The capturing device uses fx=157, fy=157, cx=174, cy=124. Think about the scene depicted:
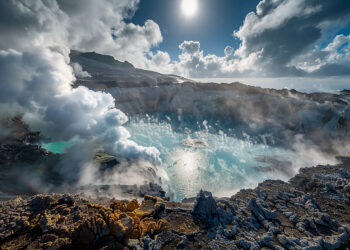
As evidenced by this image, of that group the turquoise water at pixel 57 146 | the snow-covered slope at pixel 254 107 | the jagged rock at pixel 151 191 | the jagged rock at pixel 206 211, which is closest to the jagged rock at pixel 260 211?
the jagged rock at pixel 206 211

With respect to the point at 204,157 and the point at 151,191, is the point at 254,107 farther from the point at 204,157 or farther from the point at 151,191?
the point at 151,191

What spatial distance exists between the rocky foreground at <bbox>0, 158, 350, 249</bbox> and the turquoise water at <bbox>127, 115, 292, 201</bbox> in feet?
46.7

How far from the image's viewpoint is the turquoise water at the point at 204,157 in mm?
29062

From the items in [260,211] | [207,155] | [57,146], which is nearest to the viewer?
[260,211]

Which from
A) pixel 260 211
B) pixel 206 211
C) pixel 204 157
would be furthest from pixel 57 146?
pixel 260 211

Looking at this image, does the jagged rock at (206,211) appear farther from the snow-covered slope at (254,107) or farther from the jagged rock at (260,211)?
the snow-covered slope at (254,107)

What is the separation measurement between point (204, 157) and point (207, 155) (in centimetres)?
150

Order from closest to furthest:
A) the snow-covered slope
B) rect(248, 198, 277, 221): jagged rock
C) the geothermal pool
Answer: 1. rect(248, 198, 277, 221): jagged rock
2. the geothermal pool
3. the snow-covered slope

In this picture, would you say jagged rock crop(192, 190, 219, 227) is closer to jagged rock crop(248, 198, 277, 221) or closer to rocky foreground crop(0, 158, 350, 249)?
rocky foreground crop(0, 158, 350, 249)

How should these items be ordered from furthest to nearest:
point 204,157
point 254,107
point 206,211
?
point 254,107 → point 204,157 → point 206,211

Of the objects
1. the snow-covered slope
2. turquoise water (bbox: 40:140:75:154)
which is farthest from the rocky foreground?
the snow-covered slope

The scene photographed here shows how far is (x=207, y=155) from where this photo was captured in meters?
40.6

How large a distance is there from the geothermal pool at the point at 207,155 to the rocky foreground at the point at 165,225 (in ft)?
46.5

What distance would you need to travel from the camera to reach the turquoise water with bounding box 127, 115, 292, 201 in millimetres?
29062
